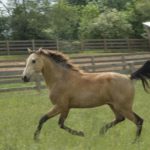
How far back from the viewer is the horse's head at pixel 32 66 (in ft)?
34.1

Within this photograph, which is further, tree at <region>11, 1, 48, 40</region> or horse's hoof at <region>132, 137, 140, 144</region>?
tree at <region>11, 1, 48, 40</region>

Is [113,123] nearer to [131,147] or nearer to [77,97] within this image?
[77,97]

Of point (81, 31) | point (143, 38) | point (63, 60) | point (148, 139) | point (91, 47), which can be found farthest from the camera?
point (81, 31)

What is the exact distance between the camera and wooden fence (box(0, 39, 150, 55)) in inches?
1623

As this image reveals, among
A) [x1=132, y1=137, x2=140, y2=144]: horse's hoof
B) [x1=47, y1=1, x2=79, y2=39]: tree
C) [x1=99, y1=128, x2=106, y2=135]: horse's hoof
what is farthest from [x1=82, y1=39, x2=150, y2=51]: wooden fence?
[x1=132, y1=137, x2=140, y2=144]: horse's hoof

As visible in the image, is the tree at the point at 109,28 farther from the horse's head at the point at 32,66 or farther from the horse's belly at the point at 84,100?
the horse's belly at the point at 84,100

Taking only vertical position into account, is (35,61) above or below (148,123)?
above

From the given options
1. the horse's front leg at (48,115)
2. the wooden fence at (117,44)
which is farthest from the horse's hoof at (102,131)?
the wooden fence at (117,44)

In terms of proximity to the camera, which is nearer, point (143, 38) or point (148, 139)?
point (148, 139)

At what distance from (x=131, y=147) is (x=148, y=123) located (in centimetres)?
319

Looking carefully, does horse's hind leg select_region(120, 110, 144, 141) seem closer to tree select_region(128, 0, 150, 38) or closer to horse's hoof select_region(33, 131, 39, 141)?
horse's hoof select_region(33, 131, 39, 141)

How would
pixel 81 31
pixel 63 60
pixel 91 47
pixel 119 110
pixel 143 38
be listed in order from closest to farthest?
pixel 119 110 < pixel 63 60 < pixel 91 47 < pixel 143 38 < pixel 81 31

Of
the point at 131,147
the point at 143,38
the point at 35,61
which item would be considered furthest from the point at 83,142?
the point at 143,38

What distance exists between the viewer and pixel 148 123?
11211 mm
